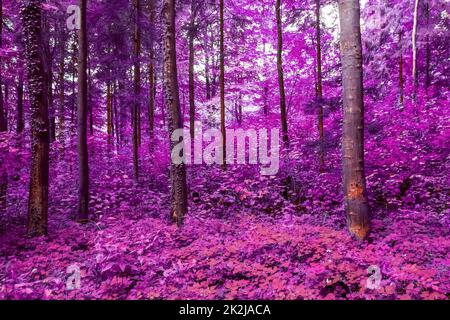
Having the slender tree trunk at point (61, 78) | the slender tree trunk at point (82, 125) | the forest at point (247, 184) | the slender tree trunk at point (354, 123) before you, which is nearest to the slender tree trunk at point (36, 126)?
the forest at point (247, 184)

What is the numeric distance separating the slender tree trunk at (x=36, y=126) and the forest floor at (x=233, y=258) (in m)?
0.58

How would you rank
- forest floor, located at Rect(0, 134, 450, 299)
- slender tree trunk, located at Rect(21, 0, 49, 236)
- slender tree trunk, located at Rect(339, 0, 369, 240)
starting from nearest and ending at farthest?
1. forest floor, located at Rect(0, 134, 450, 299)
2. slender tree trunk, located at Rect(339, 0, 369, 240)
3. slender tree trunk, located at Rect(21, 0, 49, 236)

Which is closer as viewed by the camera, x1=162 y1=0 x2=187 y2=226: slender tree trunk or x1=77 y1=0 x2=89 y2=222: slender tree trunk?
x1=162 y1=0 x2=187 y2=226: slender tree trunk

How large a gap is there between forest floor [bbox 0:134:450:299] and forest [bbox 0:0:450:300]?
3 centimetres

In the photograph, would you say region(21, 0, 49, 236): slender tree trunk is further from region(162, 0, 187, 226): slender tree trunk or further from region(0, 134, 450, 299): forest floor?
region(162, 0, 187, 226): slender tree trunk

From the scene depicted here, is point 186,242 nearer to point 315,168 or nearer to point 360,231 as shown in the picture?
point 360,231

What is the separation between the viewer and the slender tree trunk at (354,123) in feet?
18.4

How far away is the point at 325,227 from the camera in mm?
6742

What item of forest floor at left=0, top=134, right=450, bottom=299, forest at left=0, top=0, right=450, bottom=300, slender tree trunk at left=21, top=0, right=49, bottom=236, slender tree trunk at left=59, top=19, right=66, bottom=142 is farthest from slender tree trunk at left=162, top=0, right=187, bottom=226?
slender tree trunk at left=59, top=19, right=66, bottom=142

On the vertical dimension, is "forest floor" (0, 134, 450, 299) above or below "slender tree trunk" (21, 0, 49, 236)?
below

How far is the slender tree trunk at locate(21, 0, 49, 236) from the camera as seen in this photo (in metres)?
7.41

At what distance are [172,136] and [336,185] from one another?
576 centimetres

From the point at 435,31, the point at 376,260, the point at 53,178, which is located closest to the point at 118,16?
the point at 53,178

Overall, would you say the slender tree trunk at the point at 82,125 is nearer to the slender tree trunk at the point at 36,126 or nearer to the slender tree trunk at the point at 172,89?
the slender tree trunk at the point at 36,126
